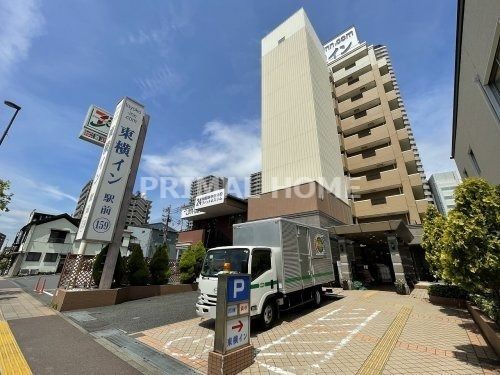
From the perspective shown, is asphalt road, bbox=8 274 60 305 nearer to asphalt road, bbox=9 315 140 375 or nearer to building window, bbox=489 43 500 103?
asphalt road, bbox=9 315 140 375

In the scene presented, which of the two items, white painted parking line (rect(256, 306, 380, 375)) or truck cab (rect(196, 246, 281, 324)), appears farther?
truck cab (rect(196, 246, 281, 324))

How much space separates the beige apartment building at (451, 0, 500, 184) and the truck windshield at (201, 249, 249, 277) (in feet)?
31.6

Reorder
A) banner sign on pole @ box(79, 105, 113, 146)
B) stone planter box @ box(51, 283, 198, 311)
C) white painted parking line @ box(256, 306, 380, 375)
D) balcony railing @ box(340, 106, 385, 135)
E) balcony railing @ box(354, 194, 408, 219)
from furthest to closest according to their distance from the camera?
balcony railing @ box(340, 106, 385, 135) < balcony railing @ box(354, 194, 408, 219) < banner sign on pole @ box(79, 105, 113, 146) < stone planter box @ box(51, 283, 198, 311) < white painted parking line @ box(256, 306, 380, 375)

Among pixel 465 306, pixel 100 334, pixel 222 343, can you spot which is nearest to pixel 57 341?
pixel 100 334

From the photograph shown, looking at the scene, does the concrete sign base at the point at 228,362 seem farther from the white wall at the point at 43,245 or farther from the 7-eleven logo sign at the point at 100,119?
the white wall at the point at 43,245

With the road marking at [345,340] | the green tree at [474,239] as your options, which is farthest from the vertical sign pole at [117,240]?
the green tree at [474,239]

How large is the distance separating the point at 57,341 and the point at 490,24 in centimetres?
1534

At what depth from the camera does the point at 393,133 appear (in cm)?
2912

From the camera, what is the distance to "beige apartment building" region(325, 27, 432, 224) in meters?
26.4

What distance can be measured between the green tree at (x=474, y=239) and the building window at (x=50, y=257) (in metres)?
49.9

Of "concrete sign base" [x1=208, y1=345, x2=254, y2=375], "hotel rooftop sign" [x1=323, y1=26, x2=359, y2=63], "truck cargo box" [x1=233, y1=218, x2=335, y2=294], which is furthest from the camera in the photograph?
"hotel rooftop sign" [x1=323, y1=26, x2=359, y2=63]

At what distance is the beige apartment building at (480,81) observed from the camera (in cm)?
730

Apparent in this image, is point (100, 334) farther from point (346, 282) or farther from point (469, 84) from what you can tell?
point (469, 84)

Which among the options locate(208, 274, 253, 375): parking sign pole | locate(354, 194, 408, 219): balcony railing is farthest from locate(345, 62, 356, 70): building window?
locate(208, 274, 253, 375): parking sign pole
